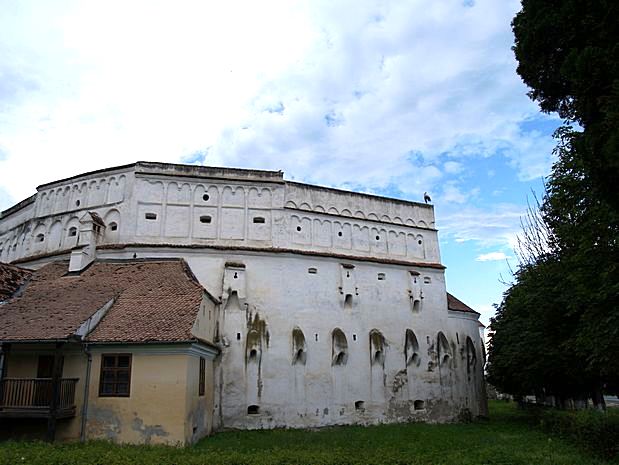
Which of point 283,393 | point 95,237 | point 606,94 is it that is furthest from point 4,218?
point 606,94

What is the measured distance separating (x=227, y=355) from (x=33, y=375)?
872cm

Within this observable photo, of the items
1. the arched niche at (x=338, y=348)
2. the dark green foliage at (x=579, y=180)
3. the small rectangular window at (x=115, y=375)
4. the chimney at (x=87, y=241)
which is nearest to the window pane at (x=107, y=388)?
the small rectangular window at (x=115, y=375)

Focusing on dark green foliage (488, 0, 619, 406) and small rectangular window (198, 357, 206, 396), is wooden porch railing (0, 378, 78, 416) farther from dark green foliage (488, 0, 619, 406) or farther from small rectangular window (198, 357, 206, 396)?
dark green foliage (488, 0, 619, 406)

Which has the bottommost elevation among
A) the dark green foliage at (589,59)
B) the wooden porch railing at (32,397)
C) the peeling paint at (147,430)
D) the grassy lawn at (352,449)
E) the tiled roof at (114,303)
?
the grassy lawn at (352,449)

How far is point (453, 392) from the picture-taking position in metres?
29.3

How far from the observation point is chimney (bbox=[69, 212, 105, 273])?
74.2 ft

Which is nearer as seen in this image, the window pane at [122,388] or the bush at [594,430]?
the bush at [594,430]

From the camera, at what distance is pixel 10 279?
21.2 m

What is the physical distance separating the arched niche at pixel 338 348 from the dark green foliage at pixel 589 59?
17.2 m

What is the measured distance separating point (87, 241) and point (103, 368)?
907 centimetres

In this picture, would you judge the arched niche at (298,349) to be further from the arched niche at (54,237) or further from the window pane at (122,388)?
the arched niche at (54,237)

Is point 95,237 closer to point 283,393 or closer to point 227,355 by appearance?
point 227,355

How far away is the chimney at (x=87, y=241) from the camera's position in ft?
74.2

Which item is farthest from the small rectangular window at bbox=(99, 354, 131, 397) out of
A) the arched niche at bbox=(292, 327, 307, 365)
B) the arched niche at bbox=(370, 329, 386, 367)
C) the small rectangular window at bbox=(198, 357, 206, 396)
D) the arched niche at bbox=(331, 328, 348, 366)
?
the arched niche at bbox=(370, 329, 386, 367)
